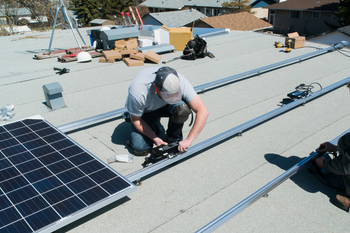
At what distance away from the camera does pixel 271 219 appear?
2686 millimetres

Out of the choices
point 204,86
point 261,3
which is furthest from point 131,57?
point 261,3

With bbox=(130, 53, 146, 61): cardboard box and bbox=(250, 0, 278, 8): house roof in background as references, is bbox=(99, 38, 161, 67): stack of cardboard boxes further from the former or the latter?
bbox=(250, 0, 278, 8): house roof in background

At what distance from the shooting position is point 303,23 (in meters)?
36.7

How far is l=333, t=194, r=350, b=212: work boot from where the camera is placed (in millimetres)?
2766

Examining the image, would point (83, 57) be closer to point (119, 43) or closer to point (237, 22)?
point (119, 43)

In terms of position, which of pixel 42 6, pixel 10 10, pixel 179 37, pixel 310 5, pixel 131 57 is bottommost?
pixel 310 5

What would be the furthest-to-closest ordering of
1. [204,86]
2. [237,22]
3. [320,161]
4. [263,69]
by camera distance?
1. [237,22]
2. [263,69]
3. [204,86]
4. [320,161]

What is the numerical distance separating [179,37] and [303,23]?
33202 mm

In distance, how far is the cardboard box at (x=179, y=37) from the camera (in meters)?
10.5

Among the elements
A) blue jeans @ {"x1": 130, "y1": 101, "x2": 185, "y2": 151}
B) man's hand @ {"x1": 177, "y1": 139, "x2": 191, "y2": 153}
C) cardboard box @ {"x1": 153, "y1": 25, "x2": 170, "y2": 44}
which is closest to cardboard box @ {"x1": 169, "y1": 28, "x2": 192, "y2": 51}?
cardboard box @ {"x1": 153, "y1": 25, "x2": 170, "y2": 44}

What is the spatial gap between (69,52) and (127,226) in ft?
29.9

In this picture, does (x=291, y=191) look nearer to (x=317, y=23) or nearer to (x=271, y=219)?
(x=271, y=219)

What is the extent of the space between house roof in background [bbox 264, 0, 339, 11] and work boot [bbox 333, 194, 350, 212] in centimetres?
3702

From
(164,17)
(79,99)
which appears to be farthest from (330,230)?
(164,17)
